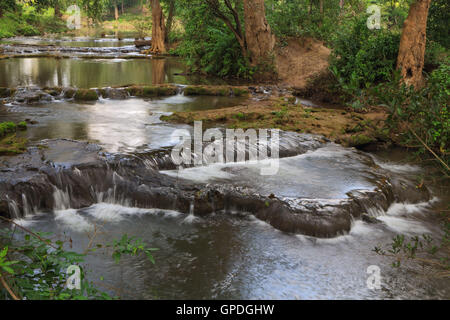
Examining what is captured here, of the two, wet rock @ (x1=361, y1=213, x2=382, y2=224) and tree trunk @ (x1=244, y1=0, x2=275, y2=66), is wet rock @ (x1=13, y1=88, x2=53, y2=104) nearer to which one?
tree trunk @ (x1=244, y1=0, x2=275, y2=66)

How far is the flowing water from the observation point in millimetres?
4391

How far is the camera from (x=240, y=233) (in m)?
5.55

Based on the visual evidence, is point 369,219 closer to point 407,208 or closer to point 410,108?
point 407,208

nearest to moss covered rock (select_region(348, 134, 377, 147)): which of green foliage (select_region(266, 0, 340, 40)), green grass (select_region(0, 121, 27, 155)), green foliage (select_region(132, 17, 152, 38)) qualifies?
green grass (select_region(0, 121, 27, 155))

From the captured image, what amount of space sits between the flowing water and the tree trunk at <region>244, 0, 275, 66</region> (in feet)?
27.2

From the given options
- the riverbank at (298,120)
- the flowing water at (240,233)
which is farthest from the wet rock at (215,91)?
the flowing water at (240,233)

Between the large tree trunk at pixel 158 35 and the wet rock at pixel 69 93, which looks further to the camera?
the large tree trunk at pixel 158 35

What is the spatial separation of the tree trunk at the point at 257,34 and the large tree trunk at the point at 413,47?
6272mm

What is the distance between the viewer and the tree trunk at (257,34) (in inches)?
629

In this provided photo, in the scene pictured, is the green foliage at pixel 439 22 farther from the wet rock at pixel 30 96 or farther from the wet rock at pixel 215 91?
the wet rock at pixel 30 96
